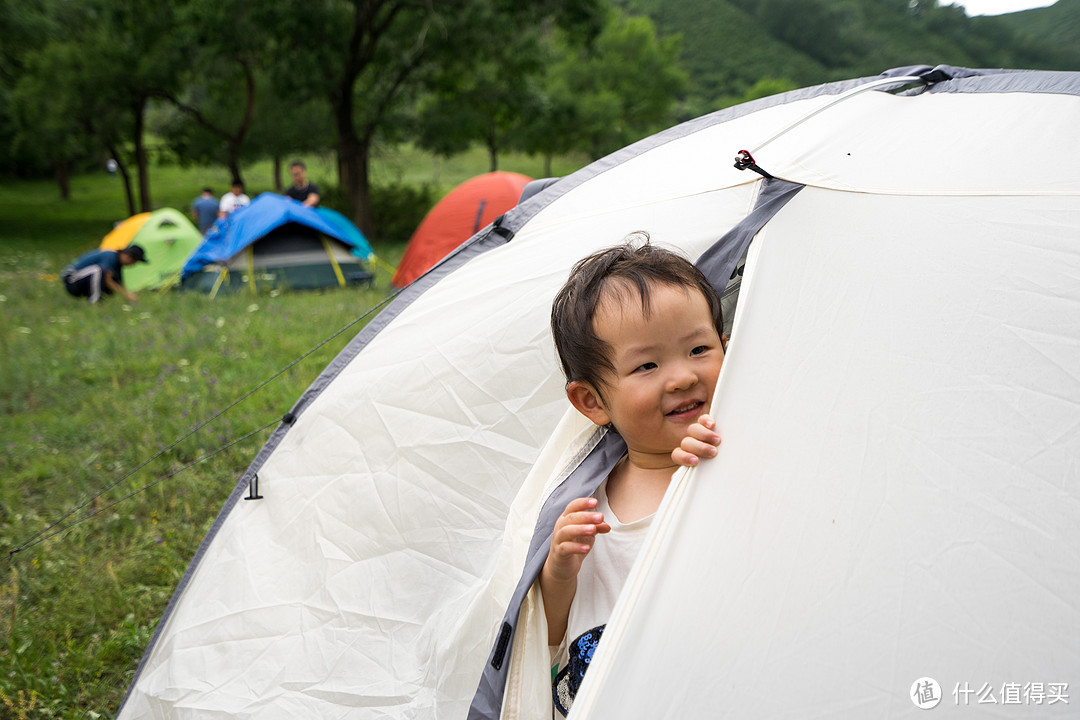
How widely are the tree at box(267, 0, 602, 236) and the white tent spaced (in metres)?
11.2

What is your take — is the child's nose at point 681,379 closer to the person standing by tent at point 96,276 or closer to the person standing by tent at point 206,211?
the person standing by tent at point 96,276

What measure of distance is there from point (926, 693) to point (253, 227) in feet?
26.1

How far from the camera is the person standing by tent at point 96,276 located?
7.61 metres

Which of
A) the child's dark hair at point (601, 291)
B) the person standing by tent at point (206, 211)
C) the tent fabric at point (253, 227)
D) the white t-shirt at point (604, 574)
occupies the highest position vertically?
the person standing by tent at point (206, 211)

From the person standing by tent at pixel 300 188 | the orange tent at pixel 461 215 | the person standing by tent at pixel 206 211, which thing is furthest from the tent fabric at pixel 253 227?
the person standing by tent at pixel 206 211

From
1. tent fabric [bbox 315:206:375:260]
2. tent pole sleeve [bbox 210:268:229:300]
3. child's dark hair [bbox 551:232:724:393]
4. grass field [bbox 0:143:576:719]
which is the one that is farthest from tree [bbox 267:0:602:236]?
child's dark hair [bbox 551:232:724:393]

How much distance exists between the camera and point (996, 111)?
5.50 feet

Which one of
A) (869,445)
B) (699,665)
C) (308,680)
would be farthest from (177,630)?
(869,445)

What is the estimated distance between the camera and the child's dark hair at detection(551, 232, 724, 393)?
4.71ft

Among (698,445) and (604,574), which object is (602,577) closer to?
(604,574)

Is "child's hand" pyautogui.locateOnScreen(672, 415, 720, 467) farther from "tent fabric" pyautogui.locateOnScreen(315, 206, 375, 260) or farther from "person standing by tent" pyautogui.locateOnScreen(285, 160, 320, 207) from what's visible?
"person standing by tent" pyautogui.locateOnScreen(285, 160, 320, 207)

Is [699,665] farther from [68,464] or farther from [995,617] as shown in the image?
[68,464]

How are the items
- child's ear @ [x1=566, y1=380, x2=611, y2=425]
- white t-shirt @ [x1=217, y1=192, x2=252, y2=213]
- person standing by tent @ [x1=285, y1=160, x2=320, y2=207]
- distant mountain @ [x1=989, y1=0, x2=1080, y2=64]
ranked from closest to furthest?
child's ear @ [x1=566, y1=380, x2=611, y2=425] < distant mountain @ [x1=989, y1=0, x2=1080, y2=64] < person standing by tent @ [x1=285, y1=160, x2=320, y2=207] < white t-shirt @ [x1=217, y1=192, x2=252, y2=213]

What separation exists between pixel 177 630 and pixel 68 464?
2.00 m
